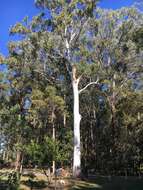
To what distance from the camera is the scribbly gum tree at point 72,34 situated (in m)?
31.6

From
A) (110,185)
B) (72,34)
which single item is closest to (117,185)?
(110,185)

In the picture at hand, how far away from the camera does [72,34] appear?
Answer: 3303cm

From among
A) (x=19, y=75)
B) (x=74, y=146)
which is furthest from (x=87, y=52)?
(x=74, y=146)

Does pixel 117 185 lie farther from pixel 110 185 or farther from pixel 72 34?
pixel 72 34

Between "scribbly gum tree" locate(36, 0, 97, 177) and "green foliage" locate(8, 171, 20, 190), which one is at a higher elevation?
"scribbly gum tree" locate(36, 0, 97, 177)

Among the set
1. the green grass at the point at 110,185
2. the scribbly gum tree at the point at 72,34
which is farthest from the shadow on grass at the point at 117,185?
the scribbly gum tree at the point at 72,34

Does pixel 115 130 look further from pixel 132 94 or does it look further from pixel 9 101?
pixel 9 101

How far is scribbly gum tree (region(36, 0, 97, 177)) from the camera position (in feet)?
104

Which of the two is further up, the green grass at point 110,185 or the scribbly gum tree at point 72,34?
the scribbly gum tree at point 72,34

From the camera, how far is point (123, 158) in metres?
37.6

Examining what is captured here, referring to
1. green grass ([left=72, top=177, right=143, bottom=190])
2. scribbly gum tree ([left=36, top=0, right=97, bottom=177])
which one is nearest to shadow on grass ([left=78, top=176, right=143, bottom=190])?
green grass ([left=72, top=177, right=143, bottom=190])

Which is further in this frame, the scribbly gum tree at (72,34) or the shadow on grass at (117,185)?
the scribbly gum tree at (72,34)

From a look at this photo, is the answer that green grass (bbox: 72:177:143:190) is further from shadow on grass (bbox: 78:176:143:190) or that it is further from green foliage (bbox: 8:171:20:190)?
green foliage (bbox: 8:171:20:190)

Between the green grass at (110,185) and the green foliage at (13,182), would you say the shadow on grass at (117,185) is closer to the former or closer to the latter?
the green grass at (110,185)
